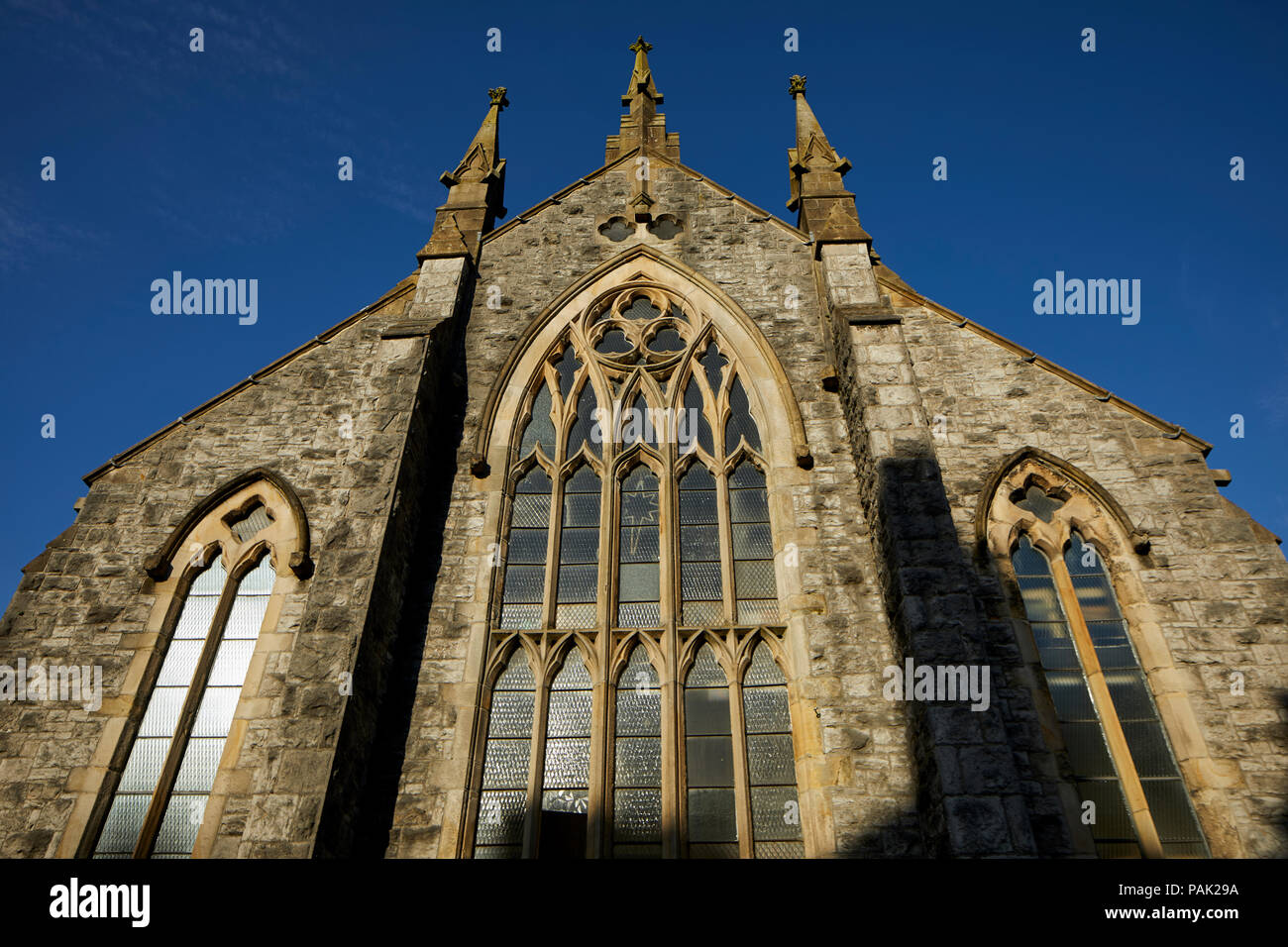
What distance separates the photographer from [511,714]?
7.17 m

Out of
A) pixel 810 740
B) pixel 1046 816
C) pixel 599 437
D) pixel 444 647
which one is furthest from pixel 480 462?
pixel 1046 816

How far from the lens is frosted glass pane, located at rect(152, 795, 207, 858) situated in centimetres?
664

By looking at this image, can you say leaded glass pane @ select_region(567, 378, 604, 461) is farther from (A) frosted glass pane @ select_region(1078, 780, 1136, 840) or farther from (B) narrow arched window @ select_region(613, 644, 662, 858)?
(A) frosted glass pane @ select_region(1078, 780, 1136, 840)

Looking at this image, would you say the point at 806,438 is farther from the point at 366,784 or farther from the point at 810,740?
the point at 366,784

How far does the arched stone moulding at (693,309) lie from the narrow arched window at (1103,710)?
2470 millimetres

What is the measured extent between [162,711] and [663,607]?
14.0ft

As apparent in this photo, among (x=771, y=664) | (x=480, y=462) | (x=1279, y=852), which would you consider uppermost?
(x=480, y=462)

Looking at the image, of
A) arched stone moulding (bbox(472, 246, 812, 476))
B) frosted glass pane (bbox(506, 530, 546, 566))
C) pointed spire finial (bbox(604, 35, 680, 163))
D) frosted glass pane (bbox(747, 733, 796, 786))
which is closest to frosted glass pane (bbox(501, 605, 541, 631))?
frosted glass pane (bbox(506, 530, 546, 566))

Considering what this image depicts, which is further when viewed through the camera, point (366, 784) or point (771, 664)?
point (771, 664)

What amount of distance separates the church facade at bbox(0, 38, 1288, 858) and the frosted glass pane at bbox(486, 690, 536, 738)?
26 millimetres

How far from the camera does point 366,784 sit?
6.49m

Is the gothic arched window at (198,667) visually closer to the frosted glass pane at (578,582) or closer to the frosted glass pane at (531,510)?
the frosted glass pane at (531,510)

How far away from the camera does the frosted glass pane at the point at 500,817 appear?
6.55 m
